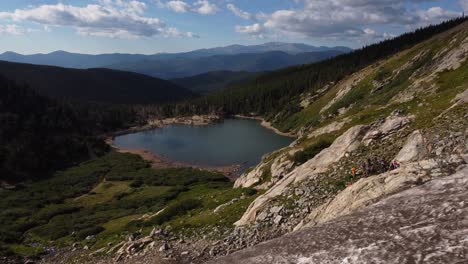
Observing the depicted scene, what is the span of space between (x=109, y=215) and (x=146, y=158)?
7947 cm

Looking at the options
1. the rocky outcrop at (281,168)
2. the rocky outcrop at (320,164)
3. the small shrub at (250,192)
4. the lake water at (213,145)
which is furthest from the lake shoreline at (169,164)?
the rocky outcrop at (320,164)

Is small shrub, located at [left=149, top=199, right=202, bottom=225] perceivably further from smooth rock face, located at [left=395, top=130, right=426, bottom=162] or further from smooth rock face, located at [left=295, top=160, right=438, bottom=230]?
smooth rock face, located at [left=395, top=130, right=426, bottom=162]

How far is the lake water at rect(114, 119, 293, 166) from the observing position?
426 feet

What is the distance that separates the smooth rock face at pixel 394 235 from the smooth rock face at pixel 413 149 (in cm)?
942

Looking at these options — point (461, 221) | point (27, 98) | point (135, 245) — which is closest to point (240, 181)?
point (135, 245)

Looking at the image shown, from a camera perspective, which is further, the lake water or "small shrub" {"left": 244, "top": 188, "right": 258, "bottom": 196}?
the lake water

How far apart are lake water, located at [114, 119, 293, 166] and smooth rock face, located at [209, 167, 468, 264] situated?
102174mm

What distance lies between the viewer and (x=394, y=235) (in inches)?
506

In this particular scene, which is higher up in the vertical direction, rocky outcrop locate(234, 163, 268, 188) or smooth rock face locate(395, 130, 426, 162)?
smooth rock face locate(395, 130, 426, 162)

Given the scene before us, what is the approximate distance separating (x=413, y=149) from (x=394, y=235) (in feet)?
48.8

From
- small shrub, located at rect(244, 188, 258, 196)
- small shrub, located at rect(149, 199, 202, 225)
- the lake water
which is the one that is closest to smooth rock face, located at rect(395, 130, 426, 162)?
small shrub, located at rect(244, 188, 258, 196)

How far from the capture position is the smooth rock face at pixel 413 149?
25000 mm

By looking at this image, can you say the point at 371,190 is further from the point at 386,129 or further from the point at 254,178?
the point at 254,178

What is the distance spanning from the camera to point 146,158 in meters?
141
